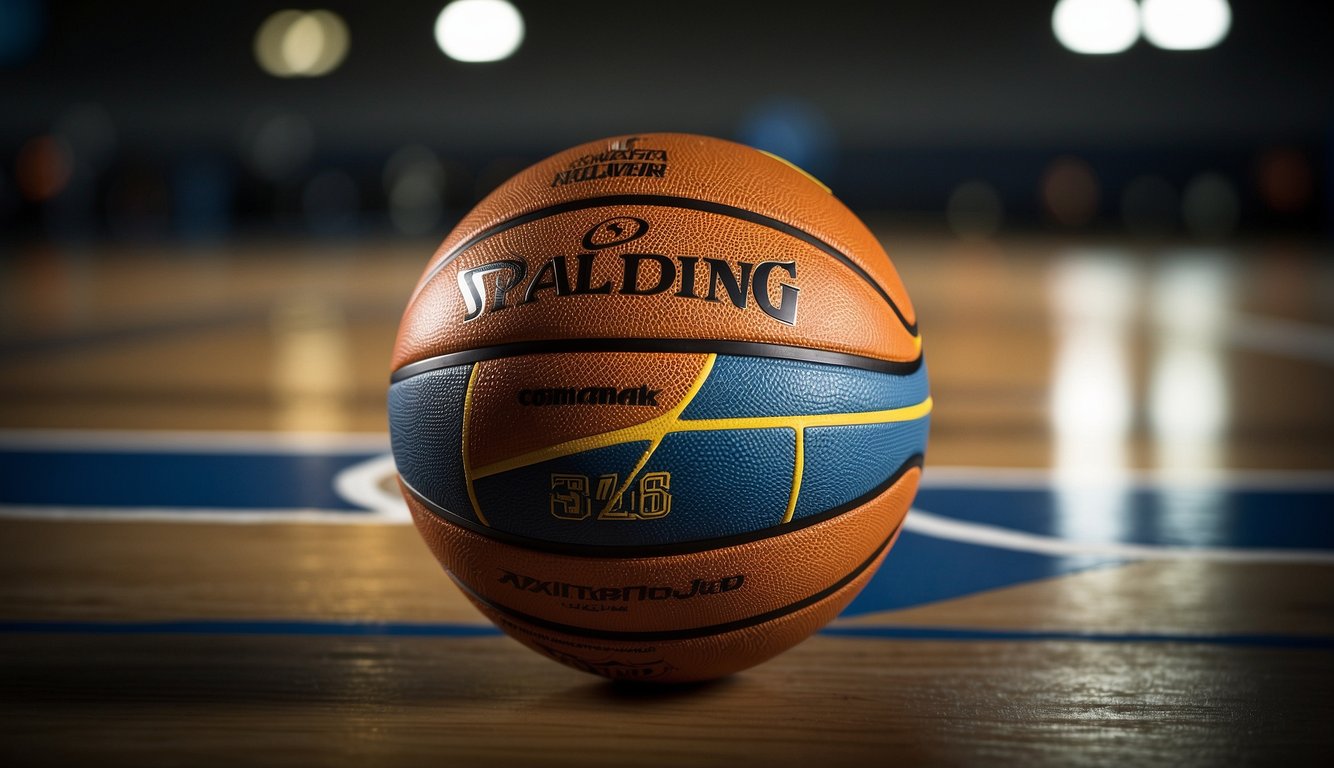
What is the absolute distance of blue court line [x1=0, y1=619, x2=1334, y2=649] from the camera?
77.9 inches

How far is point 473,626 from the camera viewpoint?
2.04 metres

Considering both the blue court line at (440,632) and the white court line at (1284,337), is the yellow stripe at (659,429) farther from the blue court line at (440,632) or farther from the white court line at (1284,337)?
the white court line at (1284,337)

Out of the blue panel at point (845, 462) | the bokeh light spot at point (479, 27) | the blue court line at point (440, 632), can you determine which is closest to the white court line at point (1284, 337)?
the blue court line at point (440, 632)

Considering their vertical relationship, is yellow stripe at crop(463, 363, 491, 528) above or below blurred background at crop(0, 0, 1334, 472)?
below

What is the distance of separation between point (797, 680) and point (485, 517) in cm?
50

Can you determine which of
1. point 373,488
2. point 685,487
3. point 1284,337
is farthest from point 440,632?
point 1284,337

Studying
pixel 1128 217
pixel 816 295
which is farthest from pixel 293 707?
pixel 1128 217

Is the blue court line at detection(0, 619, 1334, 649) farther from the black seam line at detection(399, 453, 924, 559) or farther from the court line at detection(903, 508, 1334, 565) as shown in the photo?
the court line at detection(903, 508, 1334, 565)

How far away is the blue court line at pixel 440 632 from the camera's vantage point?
1.98 m

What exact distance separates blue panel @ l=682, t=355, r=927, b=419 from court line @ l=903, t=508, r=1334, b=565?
100 cm

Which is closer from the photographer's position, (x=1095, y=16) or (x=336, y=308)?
(x=336, y=308)

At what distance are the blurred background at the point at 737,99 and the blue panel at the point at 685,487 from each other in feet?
48.4

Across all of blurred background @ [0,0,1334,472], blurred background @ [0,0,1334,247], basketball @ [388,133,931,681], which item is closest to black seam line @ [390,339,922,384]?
basketball @ [388,133,931,681]

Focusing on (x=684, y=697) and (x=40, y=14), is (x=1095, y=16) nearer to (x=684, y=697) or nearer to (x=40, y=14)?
(x=40, y=14)
